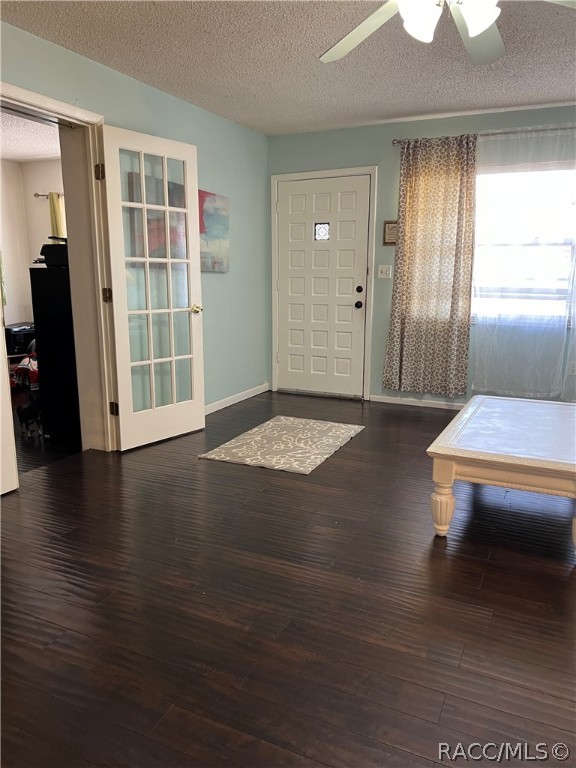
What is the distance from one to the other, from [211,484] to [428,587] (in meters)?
1.50

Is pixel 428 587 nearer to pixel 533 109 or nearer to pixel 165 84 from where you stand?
pixel 165 84

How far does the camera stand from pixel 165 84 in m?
3.84

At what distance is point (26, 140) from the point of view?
5449 millimetres

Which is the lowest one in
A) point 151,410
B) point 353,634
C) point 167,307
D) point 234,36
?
point 353,634

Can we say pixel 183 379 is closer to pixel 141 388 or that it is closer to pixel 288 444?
pixel 141 388

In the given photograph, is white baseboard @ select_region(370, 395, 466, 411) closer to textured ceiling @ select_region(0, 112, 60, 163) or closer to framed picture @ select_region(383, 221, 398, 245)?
framed picture @ select_region(383, 221, 398, 245)

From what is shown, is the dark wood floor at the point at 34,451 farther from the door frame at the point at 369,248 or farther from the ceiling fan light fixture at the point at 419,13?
the ceiling fan light fixture at the point at 419,13

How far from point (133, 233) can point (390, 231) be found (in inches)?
95.5

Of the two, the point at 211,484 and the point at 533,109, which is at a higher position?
the point at 533,109

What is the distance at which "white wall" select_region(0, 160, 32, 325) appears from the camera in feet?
21.3

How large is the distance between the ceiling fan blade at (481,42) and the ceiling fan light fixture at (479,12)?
4.1 inches

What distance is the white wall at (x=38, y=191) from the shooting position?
6.47 meters

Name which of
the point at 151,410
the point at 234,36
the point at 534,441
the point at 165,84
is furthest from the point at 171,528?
the point at 165,84

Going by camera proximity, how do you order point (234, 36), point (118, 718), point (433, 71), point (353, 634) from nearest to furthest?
point (118, 718), point (353, 634), point (234, 36), point (433, 71)
